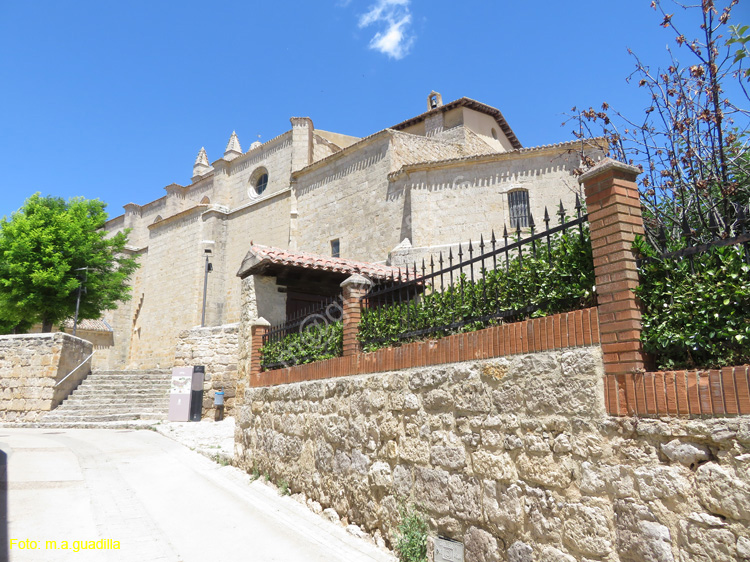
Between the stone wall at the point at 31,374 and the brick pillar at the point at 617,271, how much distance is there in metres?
16.3

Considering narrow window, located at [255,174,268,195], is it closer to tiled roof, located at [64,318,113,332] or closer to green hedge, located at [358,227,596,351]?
tiled roof, located at [64,318,113,332]

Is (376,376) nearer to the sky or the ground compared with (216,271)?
nearer to the ground

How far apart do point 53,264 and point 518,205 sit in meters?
18.2

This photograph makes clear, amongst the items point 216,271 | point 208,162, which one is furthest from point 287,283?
point 208,162

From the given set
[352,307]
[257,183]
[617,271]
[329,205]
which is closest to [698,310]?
[617,271]

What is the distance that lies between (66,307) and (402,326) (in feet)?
66.9

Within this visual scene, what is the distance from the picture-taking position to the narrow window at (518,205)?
61.6 ft

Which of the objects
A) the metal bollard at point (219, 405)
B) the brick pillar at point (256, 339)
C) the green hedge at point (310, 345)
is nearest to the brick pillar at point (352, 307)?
the green hedge at point (310, 345)

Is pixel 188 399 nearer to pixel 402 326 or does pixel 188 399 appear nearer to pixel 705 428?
pixel 402 326

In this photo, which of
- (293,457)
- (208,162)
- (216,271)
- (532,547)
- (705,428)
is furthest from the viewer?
(208,162)

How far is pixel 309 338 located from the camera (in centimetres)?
689

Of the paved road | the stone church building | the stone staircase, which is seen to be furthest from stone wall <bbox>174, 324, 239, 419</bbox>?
the paved road

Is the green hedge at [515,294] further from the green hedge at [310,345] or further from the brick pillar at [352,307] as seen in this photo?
the green hedge at [310,345]

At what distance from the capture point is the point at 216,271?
1140 inches
